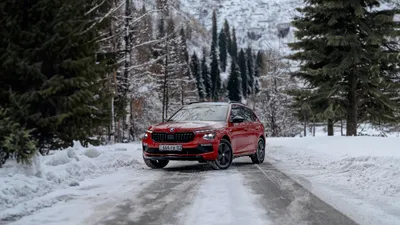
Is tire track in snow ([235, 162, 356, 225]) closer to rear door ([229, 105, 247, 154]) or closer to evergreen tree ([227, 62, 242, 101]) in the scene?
rear door ([229, 105, 247, 154])

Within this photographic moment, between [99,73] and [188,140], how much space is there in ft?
8.87

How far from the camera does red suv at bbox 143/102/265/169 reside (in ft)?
32.6

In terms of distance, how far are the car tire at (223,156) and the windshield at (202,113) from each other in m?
0.81

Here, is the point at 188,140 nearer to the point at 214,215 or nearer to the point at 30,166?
the point at 30,166

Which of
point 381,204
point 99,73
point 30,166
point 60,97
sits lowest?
point 381,204

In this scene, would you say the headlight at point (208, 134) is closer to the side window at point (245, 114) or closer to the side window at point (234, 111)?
the side window at point (234, 111)

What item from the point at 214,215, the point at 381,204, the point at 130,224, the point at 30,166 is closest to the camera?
the point at 130,224

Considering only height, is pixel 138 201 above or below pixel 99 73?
below

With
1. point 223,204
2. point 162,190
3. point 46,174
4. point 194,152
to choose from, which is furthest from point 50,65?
point 223,204

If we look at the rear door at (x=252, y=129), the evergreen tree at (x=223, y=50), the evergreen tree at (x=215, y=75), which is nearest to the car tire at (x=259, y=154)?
the rear door at (x=252, y=129)

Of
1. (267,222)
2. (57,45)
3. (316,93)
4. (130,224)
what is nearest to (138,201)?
(130,224)

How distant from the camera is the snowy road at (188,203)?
488 cm

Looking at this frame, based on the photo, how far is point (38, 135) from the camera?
968 centimetres

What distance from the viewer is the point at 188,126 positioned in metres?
10.2
